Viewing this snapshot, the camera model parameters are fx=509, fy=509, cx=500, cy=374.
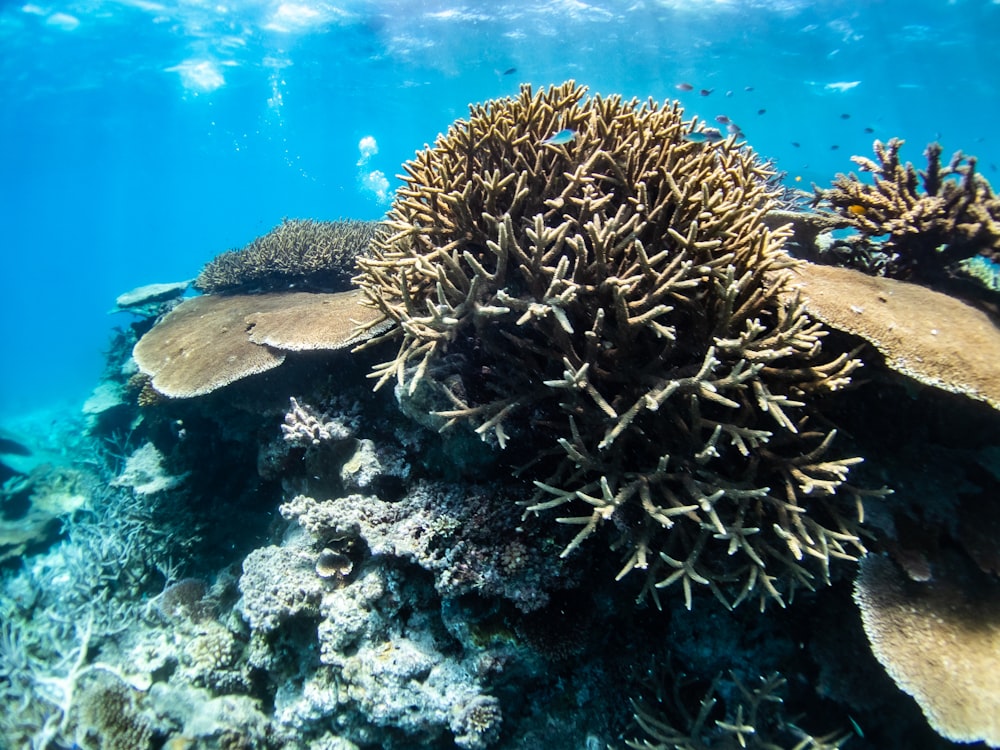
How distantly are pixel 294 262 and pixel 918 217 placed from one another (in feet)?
22.5

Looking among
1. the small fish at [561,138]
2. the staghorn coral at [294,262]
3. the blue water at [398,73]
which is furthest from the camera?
the blue water at [398,73]

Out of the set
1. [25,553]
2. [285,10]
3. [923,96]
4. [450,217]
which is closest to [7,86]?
[285,10]

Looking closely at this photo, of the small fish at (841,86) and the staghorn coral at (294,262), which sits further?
the small fish at (841,86)

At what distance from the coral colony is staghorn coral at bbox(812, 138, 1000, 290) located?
0.08 feet

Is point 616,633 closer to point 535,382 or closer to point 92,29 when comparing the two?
point 535,382

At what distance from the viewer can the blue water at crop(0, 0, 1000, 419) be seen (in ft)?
95.6

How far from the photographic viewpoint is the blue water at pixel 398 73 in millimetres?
29125

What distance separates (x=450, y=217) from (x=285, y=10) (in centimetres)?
3439

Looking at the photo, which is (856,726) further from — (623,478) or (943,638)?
(623,478)

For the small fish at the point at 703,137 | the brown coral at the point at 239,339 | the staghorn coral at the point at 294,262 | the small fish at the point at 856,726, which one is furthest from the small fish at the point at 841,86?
the small fish at the point at 856,726

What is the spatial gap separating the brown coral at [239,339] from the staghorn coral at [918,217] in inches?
154

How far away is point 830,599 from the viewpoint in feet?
10.5

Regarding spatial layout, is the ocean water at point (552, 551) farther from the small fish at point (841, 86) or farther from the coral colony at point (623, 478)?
the small fish at point (841, 86)

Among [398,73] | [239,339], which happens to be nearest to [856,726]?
[239,339]
